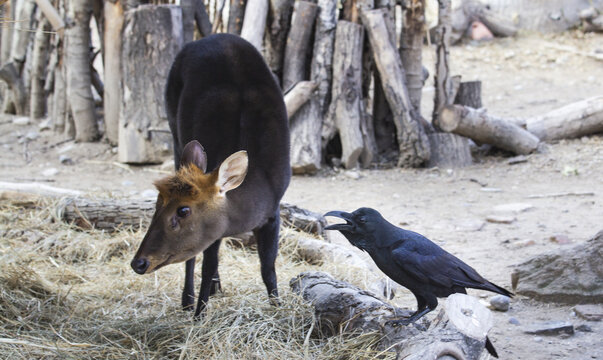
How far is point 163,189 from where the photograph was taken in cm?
328

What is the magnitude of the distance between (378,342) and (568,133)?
21.2ft

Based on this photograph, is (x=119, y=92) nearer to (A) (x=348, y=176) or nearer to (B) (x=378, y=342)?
(A) (x=348, y=176)

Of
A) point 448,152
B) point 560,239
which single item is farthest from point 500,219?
point 448,152

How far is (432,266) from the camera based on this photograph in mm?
2926

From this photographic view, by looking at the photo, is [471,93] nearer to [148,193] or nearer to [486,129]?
[486,129]

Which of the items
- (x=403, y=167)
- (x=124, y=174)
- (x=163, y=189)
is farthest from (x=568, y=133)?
(x=163, y=189)

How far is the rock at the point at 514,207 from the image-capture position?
20.9 ft

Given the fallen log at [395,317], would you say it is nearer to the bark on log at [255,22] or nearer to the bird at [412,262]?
the bird at [412,262]

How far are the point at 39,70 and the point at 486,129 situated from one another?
6.38 metres

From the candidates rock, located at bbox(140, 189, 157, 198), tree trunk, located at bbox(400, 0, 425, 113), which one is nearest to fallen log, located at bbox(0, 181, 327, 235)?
rock, located at bbox(140, 189, 157, 198)

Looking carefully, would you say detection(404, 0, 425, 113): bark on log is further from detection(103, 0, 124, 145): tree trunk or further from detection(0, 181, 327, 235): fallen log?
detection(103, 0, 124, 145): tree trunk

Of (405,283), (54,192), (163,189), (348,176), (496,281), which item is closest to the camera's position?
(405,283)

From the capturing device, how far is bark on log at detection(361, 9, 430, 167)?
7844 millimetres

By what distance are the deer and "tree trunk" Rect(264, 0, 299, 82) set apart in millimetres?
3571
